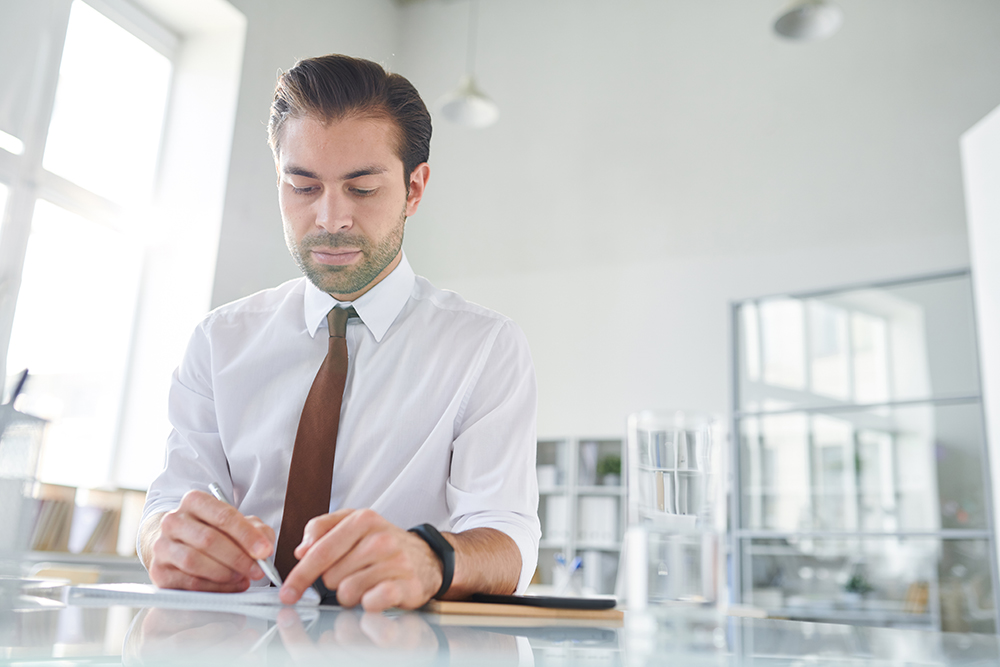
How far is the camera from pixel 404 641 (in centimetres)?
42

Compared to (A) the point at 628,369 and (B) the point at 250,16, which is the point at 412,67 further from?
(A) the point at 628,369

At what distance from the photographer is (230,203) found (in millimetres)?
5027

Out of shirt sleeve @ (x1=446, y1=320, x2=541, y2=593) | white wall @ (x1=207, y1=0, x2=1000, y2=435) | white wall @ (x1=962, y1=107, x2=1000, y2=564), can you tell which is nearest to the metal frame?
white wall @ (x1=207, y1=0, x2=1000, y2=435)

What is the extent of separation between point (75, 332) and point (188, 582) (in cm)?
439

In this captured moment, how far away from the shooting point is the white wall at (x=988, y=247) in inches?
126

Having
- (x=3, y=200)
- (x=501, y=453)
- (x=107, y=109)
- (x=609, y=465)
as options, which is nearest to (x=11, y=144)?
(x=3, y=200)

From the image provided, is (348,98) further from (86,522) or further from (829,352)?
(829,352)

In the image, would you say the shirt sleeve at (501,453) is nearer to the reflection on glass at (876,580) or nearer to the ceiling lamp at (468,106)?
the reflection on glass at (876,580)

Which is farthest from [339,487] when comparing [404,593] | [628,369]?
[628,369]

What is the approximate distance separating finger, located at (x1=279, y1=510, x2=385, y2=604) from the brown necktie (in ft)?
1.03

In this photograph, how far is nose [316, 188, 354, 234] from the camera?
3.89 ft

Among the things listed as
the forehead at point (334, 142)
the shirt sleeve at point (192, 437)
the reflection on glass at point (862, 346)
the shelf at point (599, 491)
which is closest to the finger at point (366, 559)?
the shirt sleeve at point (192, 437)

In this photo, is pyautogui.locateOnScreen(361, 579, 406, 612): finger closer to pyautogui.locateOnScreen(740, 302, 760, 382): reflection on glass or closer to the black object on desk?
the black object on desk

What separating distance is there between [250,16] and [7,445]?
531 cm
